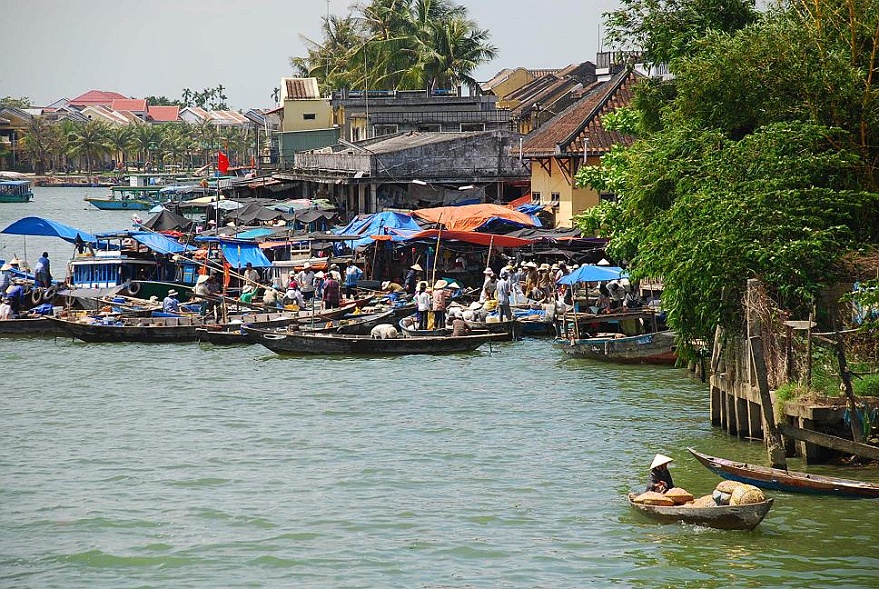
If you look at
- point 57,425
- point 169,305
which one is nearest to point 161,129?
point 169,305

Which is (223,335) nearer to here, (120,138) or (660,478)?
(660,478)

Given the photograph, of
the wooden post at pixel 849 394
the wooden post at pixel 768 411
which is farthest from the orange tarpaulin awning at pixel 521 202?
the wooden post at pixel 849 394

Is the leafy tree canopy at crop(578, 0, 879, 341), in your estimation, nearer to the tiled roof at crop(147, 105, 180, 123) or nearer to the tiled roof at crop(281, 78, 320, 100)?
the tiled roof at crop(281, 78, 320, 100)

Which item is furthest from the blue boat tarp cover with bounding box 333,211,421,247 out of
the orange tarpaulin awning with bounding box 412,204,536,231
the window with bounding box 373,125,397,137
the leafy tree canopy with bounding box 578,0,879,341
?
the window with bounding box 373,125,397,137

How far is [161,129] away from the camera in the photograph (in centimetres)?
16475

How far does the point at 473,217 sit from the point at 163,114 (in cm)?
16025

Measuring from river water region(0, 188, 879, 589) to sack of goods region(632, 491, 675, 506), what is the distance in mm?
298

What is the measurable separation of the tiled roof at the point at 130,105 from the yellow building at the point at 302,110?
Answer: 115m

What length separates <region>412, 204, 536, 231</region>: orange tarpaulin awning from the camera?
38375 mm

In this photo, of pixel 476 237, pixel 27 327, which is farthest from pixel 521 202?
pixel 27 327

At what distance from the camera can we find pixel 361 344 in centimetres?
3019

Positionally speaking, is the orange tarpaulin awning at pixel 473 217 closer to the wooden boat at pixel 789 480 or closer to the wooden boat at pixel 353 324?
the wooden boat at pixel 353 324

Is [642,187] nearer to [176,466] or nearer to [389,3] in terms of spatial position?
[176,466]

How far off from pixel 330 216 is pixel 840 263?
31241mm
